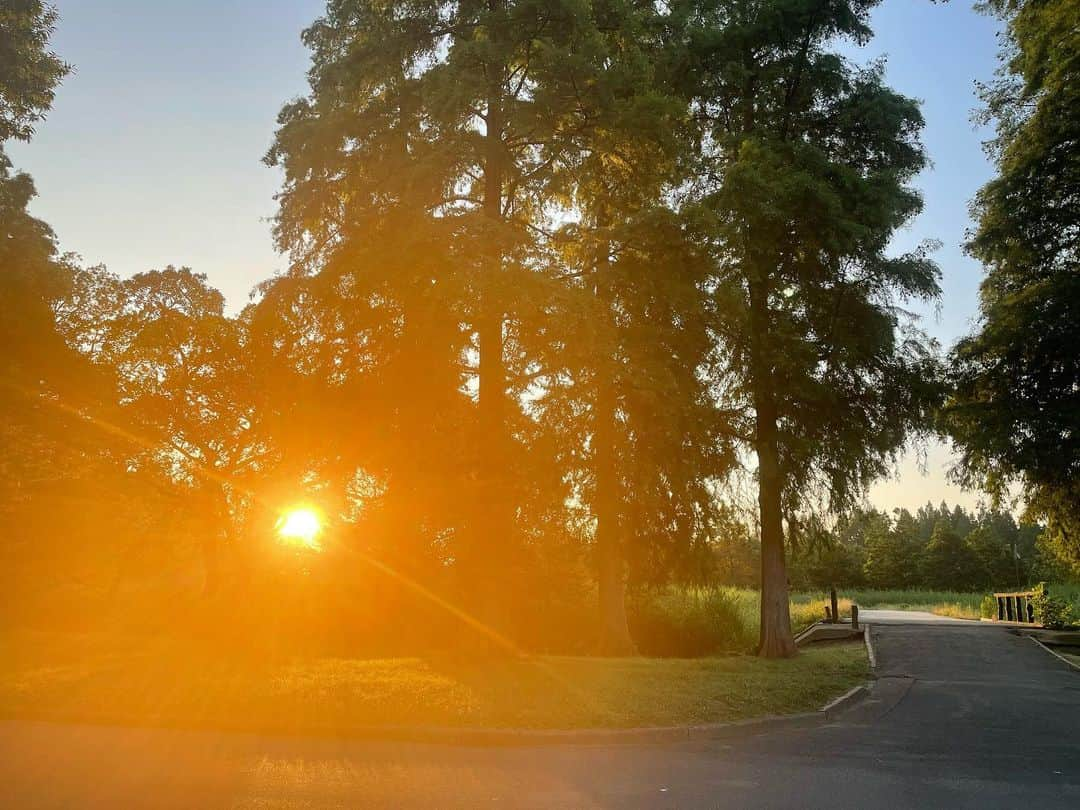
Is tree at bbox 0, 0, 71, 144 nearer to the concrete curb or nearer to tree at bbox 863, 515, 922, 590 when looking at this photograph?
the concrete curb

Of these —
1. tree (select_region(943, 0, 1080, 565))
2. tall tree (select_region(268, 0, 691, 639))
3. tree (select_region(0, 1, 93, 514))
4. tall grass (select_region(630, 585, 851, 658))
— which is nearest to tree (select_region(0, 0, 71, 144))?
tree (select_region(0, 1, 93, 514))

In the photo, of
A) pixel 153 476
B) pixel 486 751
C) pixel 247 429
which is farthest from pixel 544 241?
pixel 153 476

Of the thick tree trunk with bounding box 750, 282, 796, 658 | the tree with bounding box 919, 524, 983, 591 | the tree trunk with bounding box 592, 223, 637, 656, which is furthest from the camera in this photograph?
the tree with bounding box 919, 524, 983, 591

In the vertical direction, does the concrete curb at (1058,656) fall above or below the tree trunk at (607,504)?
below

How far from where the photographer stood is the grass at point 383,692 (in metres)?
9.84

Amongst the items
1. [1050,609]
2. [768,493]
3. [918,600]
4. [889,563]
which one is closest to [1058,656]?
[1050,609]

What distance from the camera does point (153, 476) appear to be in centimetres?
2952

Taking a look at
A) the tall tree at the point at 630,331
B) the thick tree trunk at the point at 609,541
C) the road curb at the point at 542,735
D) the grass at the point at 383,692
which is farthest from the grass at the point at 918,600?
the road curb at the point at 542,735

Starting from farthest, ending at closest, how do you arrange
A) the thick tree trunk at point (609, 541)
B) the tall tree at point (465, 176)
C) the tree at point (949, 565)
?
1. the tree at point (949, 565)
2. the thick tree trunk at point (609, 541)
3. the tall tree at point (465, 176)

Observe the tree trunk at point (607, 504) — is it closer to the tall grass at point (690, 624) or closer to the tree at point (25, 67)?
the tall grass at point (690, 624)

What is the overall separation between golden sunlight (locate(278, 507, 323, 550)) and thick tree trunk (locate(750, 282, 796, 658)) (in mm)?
12790

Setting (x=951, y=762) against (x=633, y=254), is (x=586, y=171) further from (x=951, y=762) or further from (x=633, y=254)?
(x=951, y=762)

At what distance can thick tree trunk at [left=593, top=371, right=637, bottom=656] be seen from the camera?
17656 millimetres

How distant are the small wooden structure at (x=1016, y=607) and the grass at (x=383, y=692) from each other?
15490 mm
